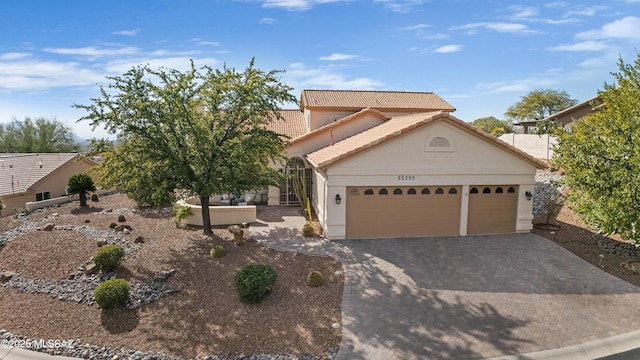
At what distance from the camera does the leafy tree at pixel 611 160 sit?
12.1m

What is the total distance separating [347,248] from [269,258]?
3310 mm

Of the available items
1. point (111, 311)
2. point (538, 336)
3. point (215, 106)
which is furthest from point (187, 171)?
point (538, 336)

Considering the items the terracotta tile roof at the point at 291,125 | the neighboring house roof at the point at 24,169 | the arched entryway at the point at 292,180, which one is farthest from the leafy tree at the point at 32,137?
the arched entryway at the point at 292,180

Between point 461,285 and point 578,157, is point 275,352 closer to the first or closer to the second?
point 461,285

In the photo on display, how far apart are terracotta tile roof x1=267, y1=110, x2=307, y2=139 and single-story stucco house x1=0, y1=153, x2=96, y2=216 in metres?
16.5

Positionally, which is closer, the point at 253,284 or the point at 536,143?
the point at 253,284

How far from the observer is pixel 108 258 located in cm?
1259

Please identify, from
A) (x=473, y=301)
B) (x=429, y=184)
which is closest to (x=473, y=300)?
(x=473, y=301)

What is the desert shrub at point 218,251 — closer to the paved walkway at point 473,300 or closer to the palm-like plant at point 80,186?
the paved walkway at point 473,300

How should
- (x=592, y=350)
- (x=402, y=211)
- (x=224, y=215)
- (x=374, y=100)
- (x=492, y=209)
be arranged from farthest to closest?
(x=374, y=100) → (x=224, y=215) → (x=492, y=209) → (x=402, y=211) → (x=592, y=350)

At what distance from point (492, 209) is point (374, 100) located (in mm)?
15791

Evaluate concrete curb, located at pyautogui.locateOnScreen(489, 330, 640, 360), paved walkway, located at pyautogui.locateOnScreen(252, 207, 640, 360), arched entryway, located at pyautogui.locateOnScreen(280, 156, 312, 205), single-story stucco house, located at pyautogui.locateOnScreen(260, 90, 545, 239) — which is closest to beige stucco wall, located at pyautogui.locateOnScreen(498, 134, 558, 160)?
single-story stucco house, located at pyautogui.locateOnScreen(260, 90, 545, 239)

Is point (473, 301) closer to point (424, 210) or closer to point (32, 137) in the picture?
point (424, 210)

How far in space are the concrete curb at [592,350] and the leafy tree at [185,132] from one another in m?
11.0
